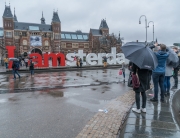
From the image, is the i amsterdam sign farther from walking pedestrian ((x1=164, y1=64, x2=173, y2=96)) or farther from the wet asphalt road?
walking pedestrian ((x1=164, y1=64, x2=173, y2=96))

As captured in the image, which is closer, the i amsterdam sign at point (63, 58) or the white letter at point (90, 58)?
the i amsterdam sign at point (63, 58)

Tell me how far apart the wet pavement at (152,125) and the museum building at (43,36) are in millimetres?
67469

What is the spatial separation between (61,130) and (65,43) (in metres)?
86.1

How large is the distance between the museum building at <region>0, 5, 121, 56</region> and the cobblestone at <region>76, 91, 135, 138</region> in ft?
219

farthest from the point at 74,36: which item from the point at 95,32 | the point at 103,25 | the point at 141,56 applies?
the point at 141,56

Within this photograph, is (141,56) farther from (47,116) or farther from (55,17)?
(55,17)

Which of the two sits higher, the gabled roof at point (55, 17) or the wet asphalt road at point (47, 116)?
the gabled roof at point (55, 17)

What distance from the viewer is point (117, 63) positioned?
29.5 m

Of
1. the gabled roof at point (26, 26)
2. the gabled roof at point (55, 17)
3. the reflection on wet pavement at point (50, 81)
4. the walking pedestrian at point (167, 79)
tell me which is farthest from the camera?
the gabled roof at point (55, 17)

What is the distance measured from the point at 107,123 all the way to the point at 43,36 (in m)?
81.0

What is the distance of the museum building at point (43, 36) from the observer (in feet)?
247

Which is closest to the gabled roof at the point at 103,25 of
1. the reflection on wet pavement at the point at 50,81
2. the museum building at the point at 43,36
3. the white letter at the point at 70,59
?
the museum building at the point at 43,36

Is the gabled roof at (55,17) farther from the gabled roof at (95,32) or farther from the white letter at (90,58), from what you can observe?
the white letter at (90,58)

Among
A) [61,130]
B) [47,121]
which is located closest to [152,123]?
[61,130]
